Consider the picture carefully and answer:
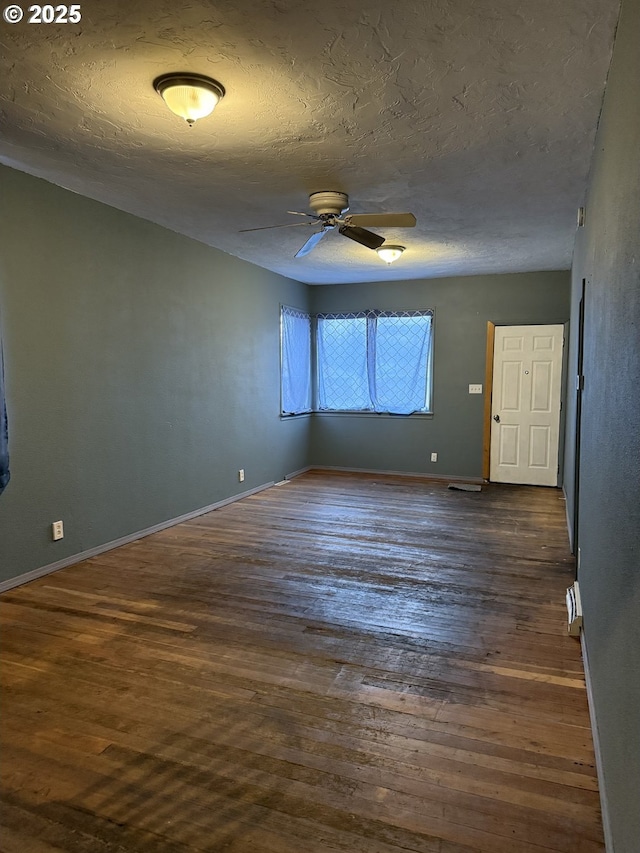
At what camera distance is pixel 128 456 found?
4.34m

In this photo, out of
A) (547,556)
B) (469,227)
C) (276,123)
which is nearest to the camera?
(276,123)

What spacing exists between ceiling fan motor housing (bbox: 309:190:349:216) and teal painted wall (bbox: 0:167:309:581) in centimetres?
157

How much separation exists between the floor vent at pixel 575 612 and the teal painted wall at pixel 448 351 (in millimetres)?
3920

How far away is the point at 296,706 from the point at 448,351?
217 inches

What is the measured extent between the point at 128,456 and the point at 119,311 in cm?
114

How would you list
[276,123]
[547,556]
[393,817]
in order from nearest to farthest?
[393,817], [276,123], [547,556]

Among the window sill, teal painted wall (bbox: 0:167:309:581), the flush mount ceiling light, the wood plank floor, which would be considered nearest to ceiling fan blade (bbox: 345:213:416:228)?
the flush mount ceiling light

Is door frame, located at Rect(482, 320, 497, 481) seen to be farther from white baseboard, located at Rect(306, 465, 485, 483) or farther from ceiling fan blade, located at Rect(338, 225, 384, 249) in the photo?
ceiling fan blade, located at Rect(338, 225, 384, 249)

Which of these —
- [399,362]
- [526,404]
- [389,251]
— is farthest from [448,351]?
[389,251]

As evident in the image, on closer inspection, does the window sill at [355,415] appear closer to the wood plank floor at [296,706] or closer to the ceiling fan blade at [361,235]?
the wood plank floor at [296,706]

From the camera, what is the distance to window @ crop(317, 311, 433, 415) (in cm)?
710

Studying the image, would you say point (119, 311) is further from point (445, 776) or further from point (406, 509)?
point (445, 776)

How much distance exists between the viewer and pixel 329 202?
365 centimetres

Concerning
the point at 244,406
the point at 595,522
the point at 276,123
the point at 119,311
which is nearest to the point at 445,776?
the point at 595,522
